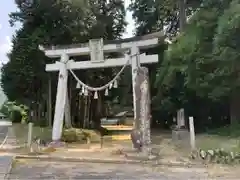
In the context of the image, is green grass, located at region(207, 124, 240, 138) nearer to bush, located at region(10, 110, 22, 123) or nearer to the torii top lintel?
the torii top lintel

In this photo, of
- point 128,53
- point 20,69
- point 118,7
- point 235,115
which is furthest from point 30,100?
point 235,115

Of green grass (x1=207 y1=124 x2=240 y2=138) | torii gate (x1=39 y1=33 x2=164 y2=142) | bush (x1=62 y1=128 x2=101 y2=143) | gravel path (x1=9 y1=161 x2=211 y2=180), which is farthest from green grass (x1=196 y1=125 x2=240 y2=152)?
bush (x1=62 y1=128 x2=101 y2=143)

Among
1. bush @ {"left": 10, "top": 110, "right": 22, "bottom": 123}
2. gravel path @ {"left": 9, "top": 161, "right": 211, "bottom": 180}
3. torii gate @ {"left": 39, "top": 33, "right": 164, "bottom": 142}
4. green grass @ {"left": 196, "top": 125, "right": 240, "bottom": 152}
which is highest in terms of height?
torii gate @ {"left": 39, "top": 33, "right": 164, "bottom": 142}

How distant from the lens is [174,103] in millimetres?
21500

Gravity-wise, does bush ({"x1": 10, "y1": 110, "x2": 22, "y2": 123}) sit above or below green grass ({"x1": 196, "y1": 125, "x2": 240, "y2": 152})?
above

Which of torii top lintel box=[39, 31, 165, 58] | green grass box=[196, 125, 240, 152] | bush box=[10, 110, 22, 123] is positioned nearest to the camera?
green grass box=[196, 125, 240, 152]

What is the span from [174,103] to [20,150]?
10.6 metres

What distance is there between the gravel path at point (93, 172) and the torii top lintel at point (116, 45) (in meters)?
6.50

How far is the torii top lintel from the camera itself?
1550 centimetres

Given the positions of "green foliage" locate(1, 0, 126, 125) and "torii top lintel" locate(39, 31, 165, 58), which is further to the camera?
"green foliage" locate(1, 0, 126, 125)

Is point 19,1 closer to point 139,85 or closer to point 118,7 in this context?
point 118,7

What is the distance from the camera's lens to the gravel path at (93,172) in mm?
8562

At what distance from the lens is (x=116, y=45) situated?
1609 cm

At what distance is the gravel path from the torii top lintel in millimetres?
6505
